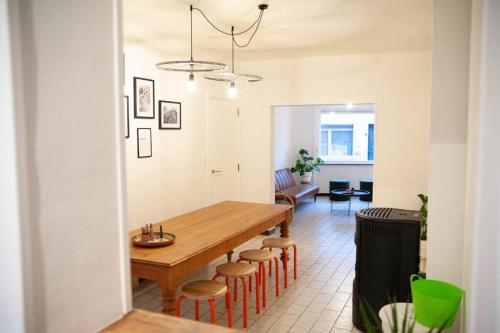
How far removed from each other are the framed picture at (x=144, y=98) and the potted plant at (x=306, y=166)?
18.8 feet

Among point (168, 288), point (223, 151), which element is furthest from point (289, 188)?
point (168, 288)

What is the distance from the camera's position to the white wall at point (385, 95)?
19.2 feet

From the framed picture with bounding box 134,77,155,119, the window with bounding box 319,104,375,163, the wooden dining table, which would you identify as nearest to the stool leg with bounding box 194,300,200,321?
the wooden dining table

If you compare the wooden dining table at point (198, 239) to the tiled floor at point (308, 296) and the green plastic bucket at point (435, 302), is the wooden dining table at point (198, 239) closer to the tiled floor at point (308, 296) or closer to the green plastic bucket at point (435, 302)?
the tiled floor at point (308, 296)

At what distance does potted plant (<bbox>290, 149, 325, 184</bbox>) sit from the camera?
1030 cm

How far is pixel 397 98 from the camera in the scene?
5.95 m

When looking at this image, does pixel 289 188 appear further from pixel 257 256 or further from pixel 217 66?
pixel 217 66

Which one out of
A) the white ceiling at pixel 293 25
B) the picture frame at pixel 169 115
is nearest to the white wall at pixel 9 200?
the white ceiling at pixel 293 25

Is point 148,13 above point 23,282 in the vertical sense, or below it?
above

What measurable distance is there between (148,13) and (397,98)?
3578 mm

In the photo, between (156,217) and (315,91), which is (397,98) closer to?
(315,91)

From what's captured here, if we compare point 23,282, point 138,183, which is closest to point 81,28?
point 23,282

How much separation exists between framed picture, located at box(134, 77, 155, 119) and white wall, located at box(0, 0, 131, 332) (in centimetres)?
320

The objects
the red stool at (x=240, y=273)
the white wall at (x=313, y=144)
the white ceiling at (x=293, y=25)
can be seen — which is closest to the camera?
the red stool at (x=240, y=273)
